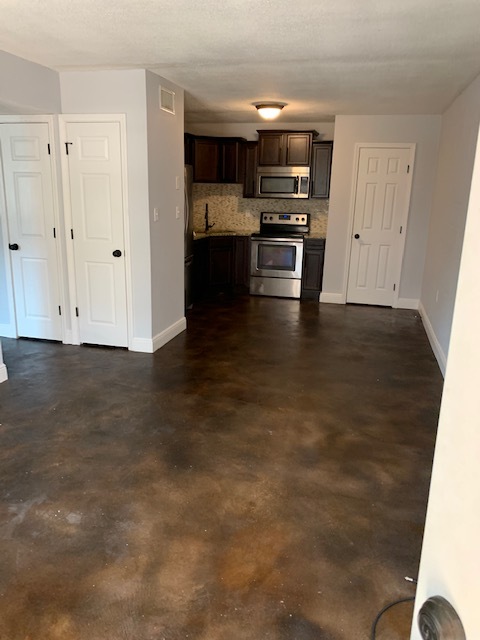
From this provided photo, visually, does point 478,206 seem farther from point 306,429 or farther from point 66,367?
point 66,367

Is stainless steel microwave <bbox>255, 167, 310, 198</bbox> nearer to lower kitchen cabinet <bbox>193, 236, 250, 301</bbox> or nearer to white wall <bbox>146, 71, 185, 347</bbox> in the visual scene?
lower kitchen cabinet <bbox>193, 236, 250, 301</bbox>

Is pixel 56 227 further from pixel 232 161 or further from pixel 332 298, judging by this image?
pixel 332 298

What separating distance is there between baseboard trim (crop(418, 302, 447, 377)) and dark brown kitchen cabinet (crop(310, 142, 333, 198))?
2.07 m

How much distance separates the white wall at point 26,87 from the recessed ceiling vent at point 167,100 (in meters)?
0.88

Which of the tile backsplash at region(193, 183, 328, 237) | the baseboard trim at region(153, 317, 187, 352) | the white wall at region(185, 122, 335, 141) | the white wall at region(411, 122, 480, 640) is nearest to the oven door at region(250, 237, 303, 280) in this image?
the tile backsplash at region(193, 183, 328, 237)

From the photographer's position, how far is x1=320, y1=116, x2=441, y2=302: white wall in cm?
584

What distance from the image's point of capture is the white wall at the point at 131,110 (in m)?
3.91

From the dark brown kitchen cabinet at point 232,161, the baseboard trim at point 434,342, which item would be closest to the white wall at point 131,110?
the baseboard trim at point 434,342

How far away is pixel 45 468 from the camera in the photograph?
259cm

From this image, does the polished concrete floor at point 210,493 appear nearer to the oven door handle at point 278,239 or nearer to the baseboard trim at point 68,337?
the baseboard trim at point 68,337

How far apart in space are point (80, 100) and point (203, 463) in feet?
10.7

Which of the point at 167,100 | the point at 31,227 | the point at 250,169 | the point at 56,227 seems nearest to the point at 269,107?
the point at 167,100

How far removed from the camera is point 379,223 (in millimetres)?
6203

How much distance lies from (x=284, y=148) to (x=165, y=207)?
279 cm
